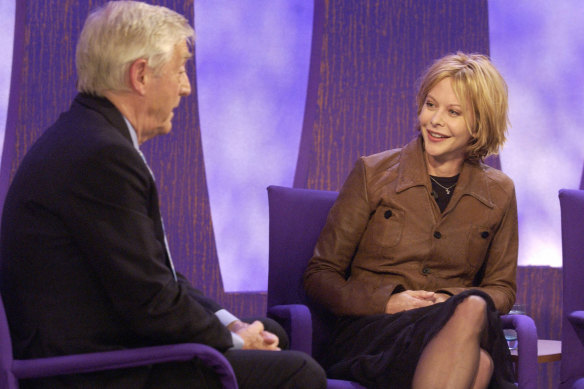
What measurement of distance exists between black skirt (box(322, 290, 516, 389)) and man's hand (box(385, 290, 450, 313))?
0.05m

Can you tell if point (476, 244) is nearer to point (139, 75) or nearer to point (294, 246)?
point (294, 246)

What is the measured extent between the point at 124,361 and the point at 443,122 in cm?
153

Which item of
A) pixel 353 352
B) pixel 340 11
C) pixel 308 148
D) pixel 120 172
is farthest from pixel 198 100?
pixel 120 172

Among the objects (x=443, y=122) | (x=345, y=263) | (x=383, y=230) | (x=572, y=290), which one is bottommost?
(x=572, y=290)

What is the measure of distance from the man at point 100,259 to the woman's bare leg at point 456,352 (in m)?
0.47

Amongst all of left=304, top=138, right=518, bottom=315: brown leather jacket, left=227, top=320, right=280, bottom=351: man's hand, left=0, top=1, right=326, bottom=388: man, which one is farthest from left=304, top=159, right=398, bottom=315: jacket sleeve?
left=0, top=1, right=326, bottom=388: man

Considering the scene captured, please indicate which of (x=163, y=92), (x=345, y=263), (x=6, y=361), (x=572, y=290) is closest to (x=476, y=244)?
(x=572, y=290)

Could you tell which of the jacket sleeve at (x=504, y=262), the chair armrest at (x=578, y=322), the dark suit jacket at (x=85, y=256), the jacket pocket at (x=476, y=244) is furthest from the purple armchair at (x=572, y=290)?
the dark suit jacket at (x=85, y=256)

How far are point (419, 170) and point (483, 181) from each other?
0.25 metres

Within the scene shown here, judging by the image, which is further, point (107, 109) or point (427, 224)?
point (427, 224)

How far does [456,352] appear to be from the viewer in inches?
85.8

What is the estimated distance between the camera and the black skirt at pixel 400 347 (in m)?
2.23

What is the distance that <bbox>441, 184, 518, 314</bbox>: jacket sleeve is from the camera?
2742mm

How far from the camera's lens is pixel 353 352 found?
250cm
